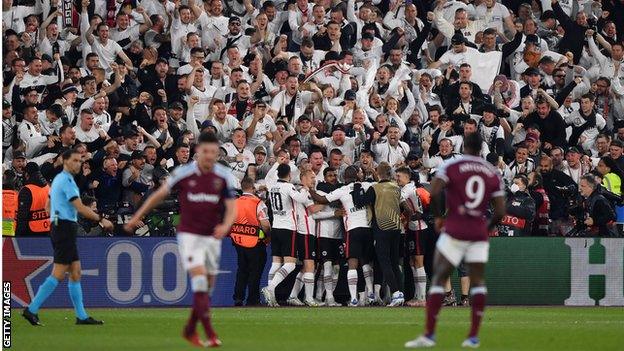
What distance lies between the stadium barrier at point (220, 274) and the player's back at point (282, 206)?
106 centimetres

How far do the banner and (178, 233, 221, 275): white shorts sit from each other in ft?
51.3

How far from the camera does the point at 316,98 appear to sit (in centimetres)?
2697

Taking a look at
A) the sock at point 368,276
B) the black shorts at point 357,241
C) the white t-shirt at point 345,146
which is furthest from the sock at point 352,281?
the white t-shirt at point 345,146

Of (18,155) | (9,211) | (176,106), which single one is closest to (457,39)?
(176,106)

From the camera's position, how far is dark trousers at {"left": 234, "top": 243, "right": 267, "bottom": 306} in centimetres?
2381

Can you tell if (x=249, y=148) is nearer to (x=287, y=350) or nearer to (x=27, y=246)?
(x=27, y=246)

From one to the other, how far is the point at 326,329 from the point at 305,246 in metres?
6.10

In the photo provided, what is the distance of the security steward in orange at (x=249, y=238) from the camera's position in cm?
2380

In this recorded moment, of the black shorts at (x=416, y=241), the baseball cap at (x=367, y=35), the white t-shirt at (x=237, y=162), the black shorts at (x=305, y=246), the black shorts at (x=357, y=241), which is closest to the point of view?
the black shorts at (x=357, y=241)

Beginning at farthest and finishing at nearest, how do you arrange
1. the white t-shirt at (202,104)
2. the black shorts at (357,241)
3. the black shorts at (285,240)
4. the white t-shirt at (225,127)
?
the white t-shirt at (202,104), the white t-shirt at (225,127), the black shorts at (285,240), the black shorts at (357,241)

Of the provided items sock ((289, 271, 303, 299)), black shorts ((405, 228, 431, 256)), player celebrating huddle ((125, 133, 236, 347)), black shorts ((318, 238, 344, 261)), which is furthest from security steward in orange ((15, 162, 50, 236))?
player celebrating huddle ((125, 133, 236, 347))

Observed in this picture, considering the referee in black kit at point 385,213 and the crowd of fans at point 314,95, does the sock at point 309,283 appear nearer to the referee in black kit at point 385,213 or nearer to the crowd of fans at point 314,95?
the referee in black kit at point 385,213

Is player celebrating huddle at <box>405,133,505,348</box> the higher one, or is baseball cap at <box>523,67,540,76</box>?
baseball cap at <box>523,67,540,76</box>

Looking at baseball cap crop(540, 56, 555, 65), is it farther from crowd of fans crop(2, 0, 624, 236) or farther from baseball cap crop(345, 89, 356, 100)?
baseball cap crop(345, 89, 356, 100)
